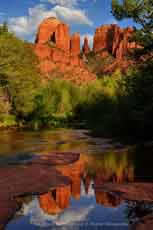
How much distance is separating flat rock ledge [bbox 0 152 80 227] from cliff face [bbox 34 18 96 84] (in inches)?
4553

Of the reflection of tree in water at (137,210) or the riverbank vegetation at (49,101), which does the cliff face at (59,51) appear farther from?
the reflection of tree in water at (137,210)

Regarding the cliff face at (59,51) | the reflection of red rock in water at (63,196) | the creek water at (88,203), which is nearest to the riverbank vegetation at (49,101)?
the creek water at (88,203)

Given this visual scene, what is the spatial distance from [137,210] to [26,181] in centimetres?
582

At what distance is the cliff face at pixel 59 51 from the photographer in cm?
14562

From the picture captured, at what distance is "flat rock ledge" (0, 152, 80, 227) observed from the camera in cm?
1095

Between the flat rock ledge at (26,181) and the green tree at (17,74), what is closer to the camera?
the flat rock ledge at (26,181)

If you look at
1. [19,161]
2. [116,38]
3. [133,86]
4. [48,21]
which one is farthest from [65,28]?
[19,161]

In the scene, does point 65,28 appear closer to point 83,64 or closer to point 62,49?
point 62,49

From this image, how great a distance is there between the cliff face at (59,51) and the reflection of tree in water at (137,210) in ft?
402

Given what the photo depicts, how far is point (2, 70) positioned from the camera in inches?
1876

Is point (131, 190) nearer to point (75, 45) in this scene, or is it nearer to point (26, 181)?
point (26, 181)

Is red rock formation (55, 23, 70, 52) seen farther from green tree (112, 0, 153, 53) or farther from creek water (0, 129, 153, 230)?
creek water (0, 129, 153, 230)

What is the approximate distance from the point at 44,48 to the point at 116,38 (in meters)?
41.5

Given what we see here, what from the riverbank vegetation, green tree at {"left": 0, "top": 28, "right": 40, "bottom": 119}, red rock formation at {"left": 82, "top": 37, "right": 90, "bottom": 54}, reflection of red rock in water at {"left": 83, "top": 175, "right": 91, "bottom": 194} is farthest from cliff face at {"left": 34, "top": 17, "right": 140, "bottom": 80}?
reflection of red rock in water at {"left": 83, "top": 175, "right": 91, "bottom": 194}
